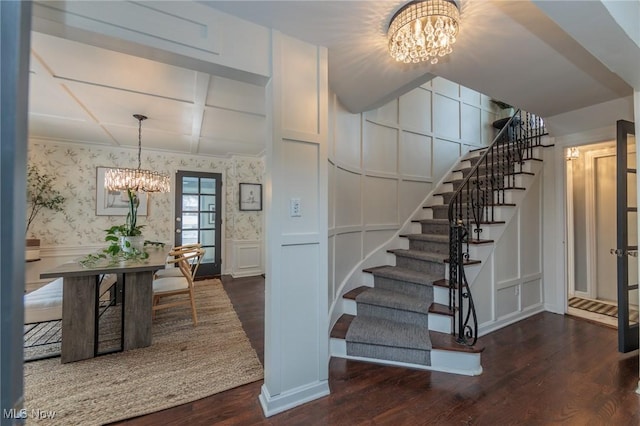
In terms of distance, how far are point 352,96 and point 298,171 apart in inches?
48.1

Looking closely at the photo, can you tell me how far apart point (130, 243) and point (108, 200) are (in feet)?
6.88

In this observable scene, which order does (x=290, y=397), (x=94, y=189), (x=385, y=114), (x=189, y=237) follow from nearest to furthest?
(x=290, y=397)
(x=385, y=114)
(x=94, y=189)
(x=189, y=237)

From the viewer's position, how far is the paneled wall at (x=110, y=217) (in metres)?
4.26

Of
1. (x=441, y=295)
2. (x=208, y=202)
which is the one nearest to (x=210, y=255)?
(x=208, y=202)

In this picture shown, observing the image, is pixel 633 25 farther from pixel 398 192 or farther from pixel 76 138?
pixel 76 138

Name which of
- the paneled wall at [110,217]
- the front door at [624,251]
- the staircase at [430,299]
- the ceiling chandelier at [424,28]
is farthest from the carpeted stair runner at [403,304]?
the paneled wall at [110,217]

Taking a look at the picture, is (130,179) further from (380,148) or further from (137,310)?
(380,148)

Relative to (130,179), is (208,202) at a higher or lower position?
lower

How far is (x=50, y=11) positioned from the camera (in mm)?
1271

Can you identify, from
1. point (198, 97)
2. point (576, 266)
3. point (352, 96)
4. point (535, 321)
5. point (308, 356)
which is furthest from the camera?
point (576, 266)

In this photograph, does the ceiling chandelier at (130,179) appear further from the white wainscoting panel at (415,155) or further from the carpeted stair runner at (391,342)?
the white wainscoting panel at (415,155)

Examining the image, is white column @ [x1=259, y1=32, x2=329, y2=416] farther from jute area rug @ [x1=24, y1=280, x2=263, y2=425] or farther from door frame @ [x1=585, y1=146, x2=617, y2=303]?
door frame @ [x1=585, y1=146, x2=617, y2=303]

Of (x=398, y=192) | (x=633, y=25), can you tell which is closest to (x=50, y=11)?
(x=633, y=25)

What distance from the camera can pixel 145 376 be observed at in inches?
80.7
